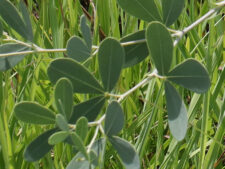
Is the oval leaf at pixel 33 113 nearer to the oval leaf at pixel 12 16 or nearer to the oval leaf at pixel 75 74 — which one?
the oval leaf at pixel 75 74

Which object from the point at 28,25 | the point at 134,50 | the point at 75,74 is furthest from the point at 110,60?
the point at 28,25

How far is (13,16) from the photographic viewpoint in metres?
0.70

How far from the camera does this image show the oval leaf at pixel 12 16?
680 millimetres

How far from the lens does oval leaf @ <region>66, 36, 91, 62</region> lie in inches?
24.0

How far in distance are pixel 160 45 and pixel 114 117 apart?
4.4 inches

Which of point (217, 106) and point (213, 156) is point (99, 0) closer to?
point (217, 106)

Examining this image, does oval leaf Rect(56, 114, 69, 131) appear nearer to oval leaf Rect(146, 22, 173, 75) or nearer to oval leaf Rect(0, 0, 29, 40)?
oval leaf Rect(146, 22, 173, 75)

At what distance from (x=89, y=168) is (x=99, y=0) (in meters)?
0.95

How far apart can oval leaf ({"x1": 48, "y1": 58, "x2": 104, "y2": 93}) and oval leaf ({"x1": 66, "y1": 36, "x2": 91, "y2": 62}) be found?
0.07 meters

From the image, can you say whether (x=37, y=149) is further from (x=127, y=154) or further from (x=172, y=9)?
(x=172, y=9)

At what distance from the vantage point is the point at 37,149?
565 millimetres

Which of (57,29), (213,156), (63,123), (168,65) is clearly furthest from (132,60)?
(57,29)

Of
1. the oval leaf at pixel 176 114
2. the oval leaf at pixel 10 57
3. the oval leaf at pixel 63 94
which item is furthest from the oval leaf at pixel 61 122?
the oval leaf at pixel 10 57

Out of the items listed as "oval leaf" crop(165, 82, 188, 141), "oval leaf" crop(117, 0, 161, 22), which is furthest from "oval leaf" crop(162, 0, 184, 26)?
"oval leaf" crop(165, 82, 188, 141)
